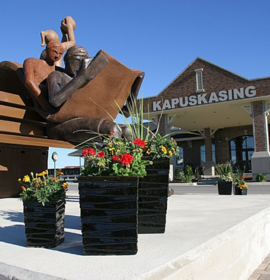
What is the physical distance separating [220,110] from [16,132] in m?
18.3

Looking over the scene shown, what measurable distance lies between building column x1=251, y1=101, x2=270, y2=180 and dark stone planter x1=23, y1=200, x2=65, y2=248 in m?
17.7

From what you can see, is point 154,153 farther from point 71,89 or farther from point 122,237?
point 71,89

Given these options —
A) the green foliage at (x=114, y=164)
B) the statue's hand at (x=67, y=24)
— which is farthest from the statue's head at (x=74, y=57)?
the green foliage at (x=114, y=164)

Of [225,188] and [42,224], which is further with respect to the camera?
[225,188]

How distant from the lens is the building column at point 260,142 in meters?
18.3

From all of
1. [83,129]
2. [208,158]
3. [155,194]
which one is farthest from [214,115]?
[155,194]

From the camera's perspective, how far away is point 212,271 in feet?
7.07

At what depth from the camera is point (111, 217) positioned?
2141 mm

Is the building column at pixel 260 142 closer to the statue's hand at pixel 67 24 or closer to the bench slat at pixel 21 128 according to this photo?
the statue's hand at pixel 67 24

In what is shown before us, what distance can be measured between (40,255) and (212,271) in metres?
1.19

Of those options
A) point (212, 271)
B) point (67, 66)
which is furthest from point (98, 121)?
point (212, 271)

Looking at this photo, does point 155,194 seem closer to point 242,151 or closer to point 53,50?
point 53,50

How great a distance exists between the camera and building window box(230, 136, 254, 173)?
26.9m

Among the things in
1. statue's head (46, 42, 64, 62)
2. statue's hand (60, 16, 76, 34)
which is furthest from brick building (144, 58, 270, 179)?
statue's head (46, 42, 64, 62)
